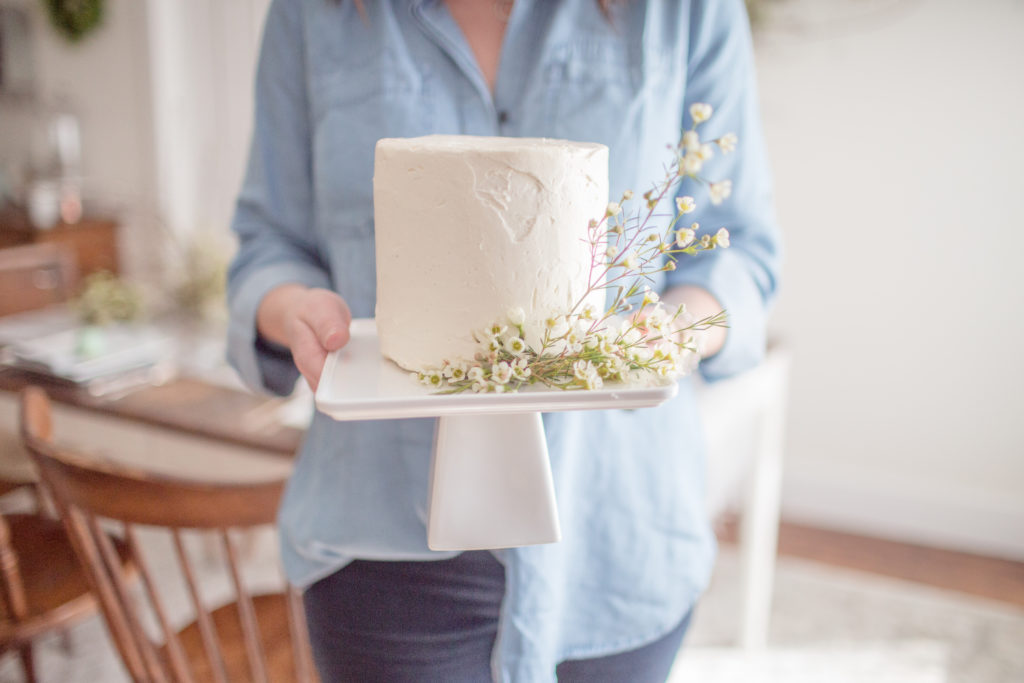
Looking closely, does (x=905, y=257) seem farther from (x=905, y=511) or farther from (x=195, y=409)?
(x=195, y=409)

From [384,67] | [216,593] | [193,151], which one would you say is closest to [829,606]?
[216,593]

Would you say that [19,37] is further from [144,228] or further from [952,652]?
[952,652]

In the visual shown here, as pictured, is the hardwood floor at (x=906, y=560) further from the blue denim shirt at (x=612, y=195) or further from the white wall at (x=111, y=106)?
the white wall at (x=111, y=106)

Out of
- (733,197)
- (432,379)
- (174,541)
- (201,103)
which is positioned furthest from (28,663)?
(201,103)

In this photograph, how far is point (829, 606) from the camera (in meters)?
2.29

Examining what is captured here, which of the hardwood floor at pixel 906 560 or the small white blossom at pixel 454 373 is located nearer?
the small white blossom at pixel 454 373

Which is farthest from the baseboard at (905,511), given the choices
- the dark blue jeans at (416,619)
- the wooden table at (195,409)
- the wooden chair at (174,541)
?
the dark blue jeans at (416,619)

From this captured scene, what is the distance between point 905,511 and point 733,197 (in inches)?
91.5

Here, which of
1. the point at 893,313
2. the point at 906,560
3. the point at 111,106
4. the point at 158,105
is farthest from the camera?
the point at 111,106

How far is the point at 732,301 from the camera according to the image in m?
0.81

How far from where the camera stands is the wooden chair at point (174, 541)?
1.02 meters

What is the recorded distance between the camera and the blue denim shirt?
76cm

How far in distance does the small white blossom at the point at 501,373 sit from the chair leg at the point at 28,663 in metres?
1.47

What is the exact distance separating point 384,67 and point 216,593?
1885 mm
